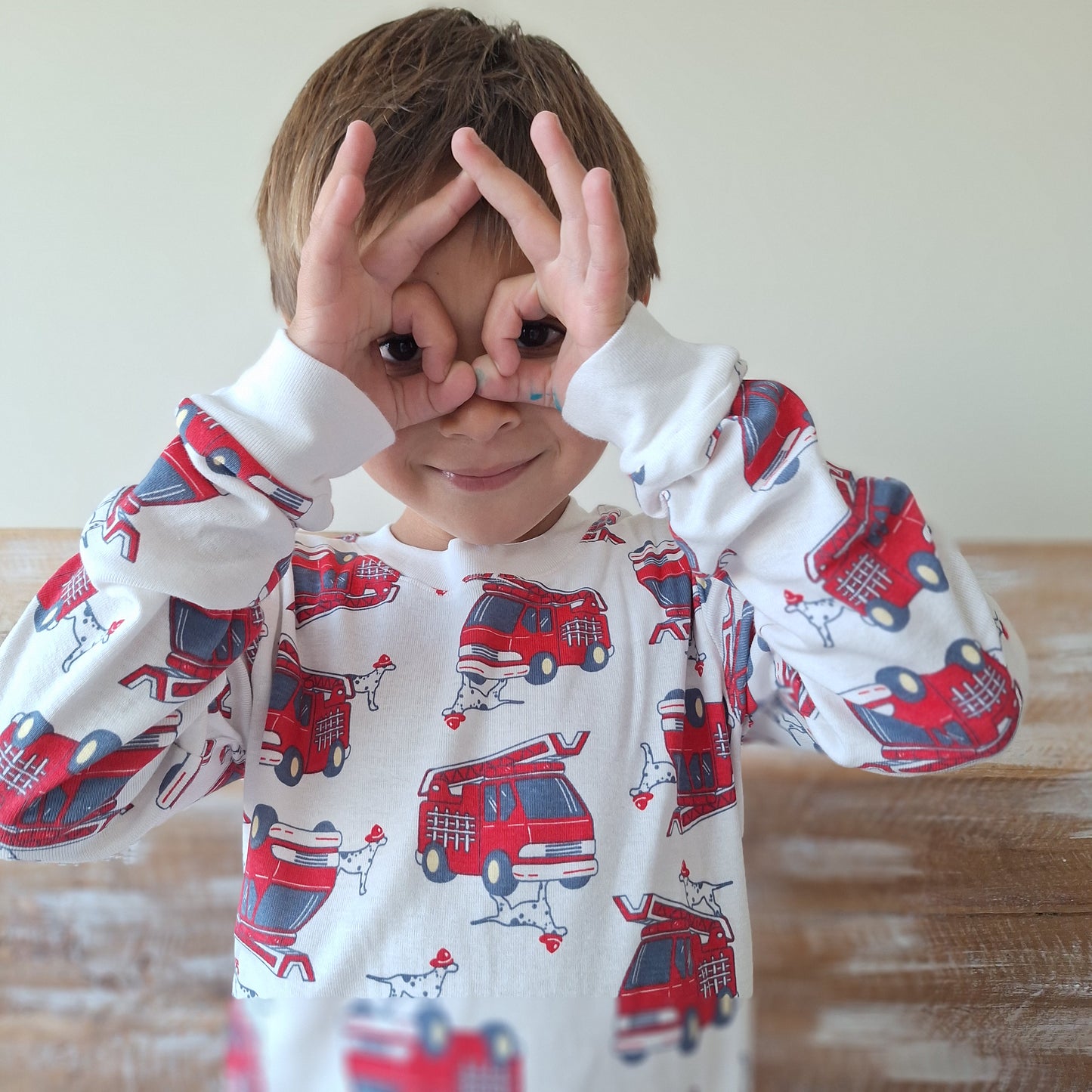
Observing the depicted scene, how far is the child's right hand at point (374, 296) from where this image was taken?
0.49m

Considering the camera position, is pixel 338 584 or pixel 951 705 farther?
pixel 338 584

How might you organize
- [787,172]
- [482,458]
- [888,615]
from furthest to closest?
[787,172] < [482,458] < [888,615]

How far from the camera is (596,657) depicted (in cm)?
61

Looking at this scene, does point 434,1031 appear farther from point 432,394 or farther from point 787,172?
point 787,172

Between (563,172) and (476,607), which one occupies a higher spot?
(563,172)

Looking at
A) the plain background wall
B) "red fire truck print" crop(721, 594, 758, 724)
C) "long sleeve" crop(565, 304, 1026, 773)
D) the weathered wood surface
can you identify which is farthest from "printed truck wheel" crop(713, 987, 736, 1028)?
the plain background wall

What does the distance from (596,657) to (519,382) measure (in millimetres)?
174

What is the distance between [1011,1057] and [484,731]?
40 centimetres

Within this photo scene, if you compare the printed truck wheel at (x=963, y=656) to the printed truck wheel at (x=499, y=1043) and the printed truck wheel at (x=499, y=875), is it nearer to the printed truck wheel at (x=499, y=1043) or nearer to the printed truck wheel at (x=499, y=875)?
the printed truck wheel at (x=499, y=875)

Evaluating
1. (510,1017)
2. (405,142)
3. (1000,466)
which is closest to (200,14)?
(405,142)

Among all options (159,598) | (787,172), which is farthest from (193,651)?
(787,172)

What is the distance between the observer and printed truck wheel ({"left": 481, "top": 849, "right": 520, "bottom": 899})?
1.81 feet

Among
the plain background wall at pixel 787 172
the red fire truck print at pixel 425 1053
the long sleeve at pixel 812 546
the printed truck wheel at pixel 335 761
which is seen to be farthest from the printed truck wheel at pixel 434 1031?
the plain background wall at pixel 787 172

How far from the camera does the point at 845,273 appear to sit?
2.73ft
